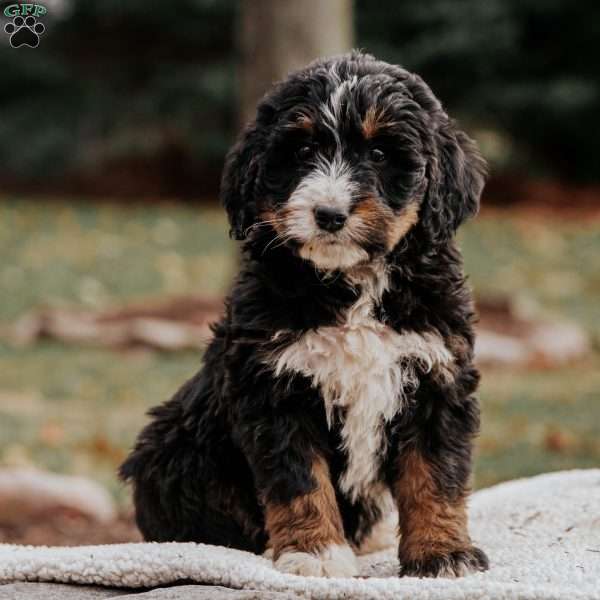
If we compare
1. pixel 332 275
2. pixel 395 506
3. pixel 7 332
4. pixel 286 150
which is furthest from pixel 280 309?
pixel 7 332

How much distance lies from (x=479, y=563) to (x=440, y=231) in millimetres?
1194

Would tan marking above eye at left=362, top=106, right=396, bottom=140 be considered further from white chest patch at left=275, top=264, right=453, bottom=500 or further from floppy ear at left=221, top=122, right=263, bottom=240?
white chest patch at left=275, top=264, right=453, bottom=500

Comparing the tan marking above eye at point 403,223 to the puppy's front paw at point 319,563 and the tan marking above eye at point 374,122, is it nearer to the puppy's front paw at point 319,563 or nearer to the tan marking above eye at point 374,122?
the tan marking above eye at point 374,122

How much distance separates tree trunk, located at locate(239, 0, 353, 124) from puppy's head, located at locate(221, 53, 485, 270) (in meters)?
6.55

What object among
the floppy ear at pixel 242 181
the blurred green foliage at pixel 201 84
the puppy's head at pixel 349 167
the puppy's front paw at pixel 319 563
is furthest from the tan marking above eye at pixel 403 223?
the blurred green foliage at pixel 201 84

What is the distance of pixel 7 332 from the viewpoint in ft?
40.0

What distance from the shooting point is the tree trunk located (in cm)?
1069

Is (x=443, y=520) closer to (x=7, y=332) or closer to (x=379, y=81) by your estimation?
(x=379, y=81)

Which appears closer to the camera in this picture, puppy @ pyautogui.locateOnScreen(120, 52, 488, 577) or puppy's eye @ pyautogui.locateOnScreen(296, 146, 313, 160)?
puppy @ pyautogui.locateOnScreen(120, 52, 488, 577)

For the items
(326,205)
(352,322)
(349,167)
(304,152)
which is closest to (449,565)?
(352,322)

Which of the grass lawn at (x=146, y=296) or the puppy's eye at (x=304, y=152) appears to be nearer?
the puppy's eye at (x=304, y=152)

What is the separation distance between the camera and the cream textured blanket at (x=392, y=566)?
3633mm

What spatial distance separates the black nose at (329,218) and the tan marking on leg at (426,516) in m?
0.86

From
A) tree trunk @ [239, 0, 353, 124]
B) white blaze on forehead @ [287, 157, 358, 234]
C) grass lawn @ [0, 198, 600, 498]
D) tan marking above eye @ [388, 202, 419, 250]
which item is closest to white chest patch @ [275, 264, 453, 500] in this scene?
tan marking above eye @ [388, 202, 419, 250]
